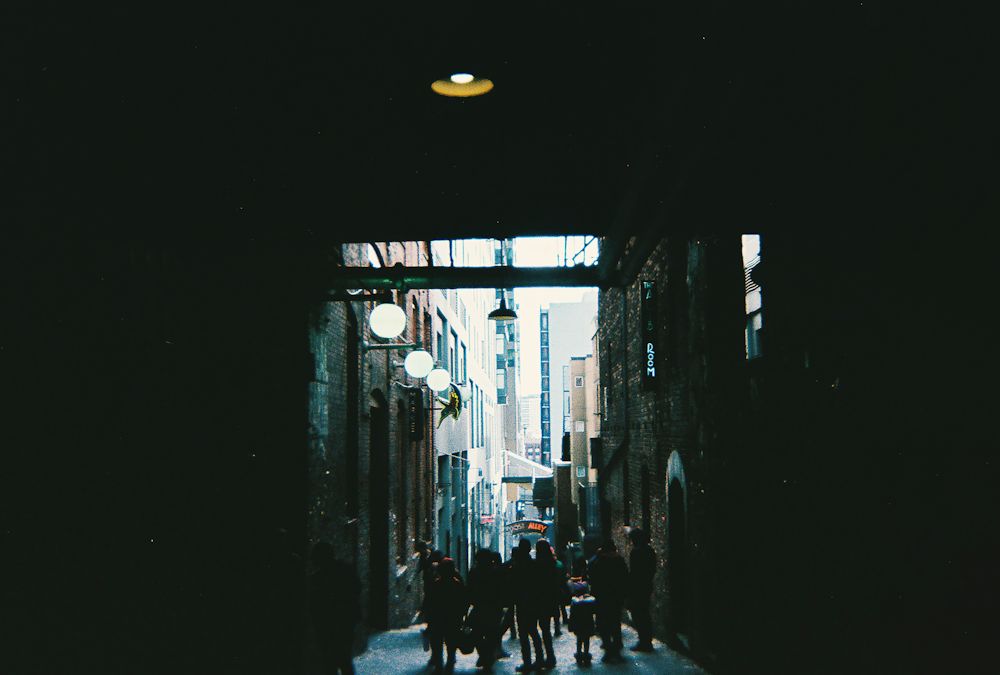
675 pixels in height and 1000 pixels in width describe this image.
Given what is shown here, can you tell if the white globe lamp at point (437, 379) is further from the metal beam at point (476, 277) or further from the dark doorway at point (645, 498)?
the dark doorway at point (645, 498)

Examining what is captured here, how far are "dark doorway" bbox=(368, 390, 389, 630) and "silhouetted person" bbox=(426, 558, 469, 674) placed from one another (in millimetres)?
3965

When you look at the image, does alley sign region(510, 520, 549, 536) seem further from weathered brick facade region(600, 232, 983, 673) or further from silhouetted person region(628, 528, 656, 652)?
silhouetted person region(628, 528, 656, 652)

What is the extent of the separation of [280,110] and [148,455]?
10.5ft

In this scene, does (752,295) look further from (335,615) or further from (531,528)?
(531,528)

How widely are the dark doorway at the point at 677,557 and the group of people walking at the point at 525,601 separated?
26.9 inches

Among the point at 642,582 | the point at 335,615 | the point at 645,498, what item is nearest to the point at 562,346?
the point at 645,498

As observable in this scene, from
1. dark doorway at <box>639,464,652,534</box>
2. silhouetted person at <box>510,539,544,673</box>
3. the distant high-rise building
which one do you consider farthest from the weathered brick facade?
the distant high-rise building

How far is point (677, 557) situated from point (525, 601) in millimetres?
2499

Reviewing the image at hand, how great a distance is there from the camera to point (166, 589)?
5.79 meters

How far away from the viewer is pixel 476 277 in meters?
10.5

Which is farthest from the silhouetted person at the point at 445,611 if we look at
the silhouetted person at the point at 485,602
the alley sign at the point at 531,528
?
the alley sign at the point at 531,528

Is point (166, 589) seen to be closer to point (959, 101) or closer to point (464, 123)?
point (464, 123)

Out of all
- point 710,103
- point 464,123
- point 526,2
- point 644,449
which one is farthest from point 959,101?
point 644,449

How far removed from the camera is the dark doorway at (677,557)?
29.0 feet
